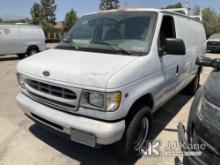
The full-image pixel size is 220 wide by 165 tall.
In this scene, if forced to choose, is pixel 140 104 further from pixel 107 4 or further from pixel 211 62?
pixel 107 4

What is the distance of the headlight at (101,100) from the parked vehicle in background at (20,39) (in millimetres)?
12860

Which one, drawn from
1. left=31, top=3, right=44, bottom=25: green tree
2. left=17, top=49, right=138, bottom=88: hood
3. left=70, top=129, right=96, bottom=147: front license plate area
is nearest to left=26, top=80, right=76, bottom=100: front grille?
left=17, top=49, right=138, bottom=88: hood

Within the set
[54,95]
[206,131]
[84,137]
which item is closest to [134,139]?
[84,137]

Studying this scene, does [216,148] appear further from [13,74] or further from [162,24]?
[13,74]

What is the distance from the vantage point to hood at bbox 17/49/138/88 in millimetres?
2918

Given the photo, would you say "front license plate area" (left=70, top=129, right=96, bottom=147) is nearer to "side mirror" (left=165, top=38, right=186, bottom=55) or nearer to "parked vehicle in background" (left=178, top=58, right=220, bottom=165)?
"parked vehicle in background" (left=178, top=58, right=220, bottom=165)

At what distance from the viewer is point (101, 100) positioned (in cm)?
289

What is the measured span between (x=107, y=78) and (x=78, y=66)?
52 cm

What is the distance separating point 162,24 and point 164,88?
40.4 inches

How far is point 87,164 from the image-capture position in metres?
3.46

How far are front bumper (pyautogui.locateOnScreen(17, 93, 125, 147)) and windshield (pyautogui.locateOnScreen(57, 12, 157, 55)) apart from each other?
1.08m

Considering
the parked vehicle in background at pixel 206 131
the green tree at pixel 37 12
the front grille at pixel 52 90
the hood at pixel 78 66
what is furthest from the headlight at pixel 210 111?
the green tree at pixel 37 12

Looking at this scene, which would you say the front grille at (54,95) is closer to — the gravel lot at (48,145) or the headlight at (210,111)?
the gravel lot at (48,145)

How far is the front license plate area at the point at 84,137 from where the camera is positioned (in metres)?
2.90
